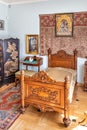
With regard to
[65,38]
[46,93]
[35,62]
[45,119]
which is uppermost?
[65,38]

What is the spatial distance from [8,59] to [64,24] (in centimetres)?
199

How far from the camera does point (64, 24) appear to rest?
463 centimetres

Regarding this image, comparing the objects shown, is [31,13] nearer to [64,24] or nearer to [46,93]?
[64,24]

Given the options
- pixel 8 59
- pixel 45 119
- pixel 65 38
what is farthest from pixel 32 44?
pixel 45 119

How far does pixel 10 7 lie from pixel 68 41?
2.29 m

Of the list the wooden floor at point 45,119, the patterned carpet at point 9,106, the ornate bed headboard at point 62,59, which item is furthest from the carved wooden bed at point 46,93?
the ornate bed headboard at point 62,59

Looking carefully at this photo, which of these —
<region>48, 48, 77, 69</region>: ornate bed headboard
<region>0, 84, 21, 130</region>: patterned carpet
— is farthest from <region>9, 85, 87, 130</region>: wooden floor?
<region>48, 48, 77, 69</region>: ornate bed headboard

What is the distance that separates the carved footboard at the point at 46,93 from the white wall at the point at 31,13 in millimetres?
2137

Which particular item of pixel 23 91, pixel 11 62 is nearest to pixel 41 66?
pixel 11 62

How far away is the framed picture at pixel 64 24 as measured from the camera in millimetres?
4547

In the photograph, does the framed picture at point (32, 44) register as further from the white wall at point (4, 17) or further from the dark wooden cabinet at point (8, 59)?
the white wall at point (4, 17)

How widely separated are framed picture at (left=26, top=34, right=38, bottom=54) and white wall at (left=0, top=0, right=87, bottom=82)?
129mm

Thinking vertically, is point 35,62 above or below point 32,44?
below

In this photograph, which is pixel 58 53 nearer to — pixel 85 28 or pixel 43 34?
pixel 43 34
